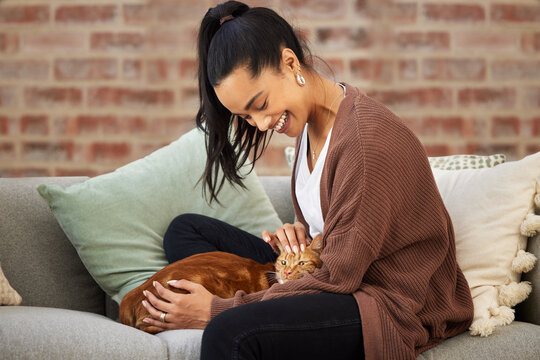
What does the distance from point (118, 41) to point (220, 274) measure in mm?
1505

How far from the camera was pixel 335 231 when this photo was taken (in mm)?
1343

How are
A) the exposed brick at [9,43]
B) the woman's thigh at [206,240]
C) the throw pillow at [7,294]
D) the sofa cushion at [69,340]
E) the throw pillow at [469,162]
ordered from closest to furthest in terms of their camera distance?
the sofa cushion at [69,340] < the throw pillow at [7,294] < the woman's thigh at [206,240] < the throw pillow at [469,162] < the exposed brick at [9,43]

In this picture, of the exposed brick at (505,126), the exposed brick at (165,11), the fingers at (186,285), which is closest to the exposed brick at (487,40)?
the exposed brick at (505,126)

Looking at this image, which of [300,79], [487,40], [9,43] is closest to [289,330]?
[300,79]

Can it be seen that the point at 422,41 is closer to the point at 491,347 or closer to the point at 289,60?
the point at 289,60

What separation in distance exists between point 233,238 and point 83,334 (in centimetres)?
61

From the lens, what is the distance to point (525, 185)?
1769 millimetres

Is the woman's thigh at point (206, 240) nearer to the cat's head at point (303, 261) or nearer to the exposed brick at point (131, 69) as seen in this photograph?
the cat's head at point (303, 261)

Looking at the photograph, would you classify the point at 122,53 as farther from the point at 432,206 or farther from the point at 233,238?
the point at 432,206

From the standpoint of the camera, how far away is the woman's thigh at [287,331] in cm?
121

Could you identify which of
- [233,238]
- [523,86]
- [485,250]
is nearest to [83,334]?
[233,238]

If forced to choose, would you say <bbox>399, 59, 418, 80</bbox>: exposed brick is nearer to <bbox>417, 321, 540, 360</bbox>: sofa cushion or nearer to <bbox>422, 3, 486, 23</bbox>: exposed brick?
<bbox>422, 3, 486, 23</bbox>: exposed brick

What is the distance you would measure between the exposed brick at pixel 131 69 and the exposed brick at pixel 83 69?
0.19ft

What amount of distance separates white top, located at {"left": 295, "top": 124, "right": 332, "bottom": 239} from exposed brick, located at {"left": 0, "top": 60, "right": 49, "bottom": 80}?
1.51m
